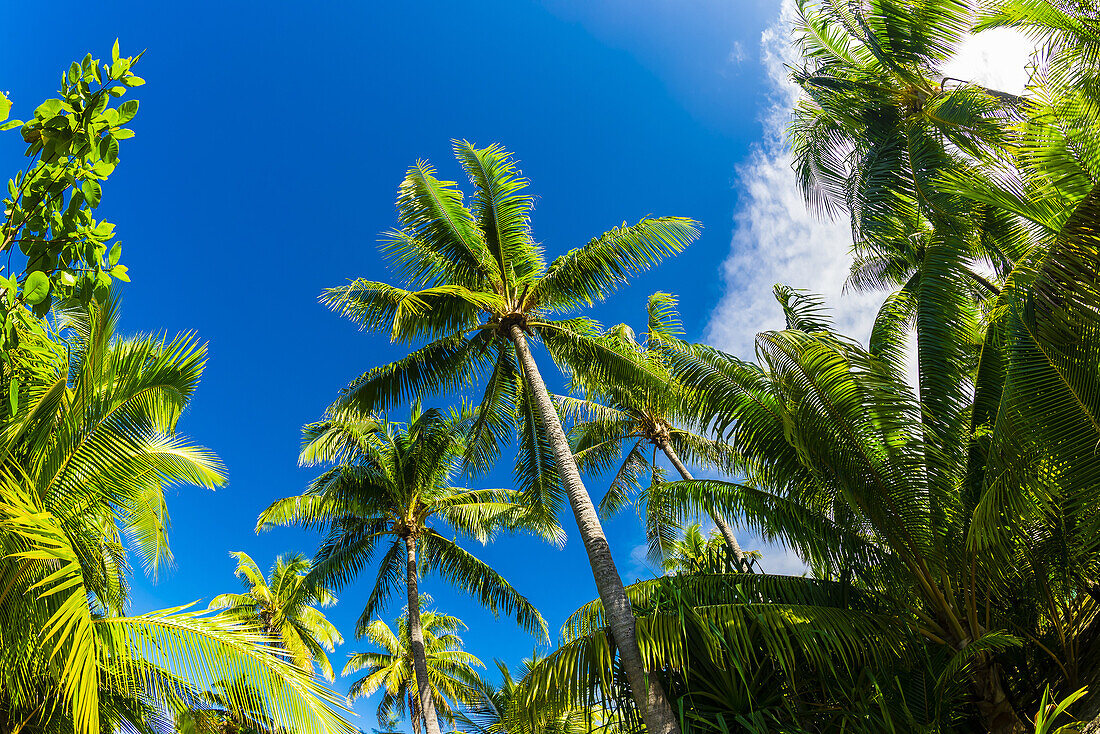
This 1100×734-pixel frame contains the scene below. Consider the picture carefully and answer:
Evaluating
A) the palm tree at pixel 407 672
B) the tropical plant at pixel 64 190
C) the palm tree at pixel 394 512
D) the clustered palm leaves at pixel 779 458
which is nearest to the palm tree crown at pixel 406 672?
the palm tree at pixel 407 672

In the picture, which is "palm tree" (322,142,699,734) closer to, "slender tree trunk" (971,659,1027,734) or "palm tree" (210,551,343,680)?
"slender tree trunk" (971,659,1027,734)

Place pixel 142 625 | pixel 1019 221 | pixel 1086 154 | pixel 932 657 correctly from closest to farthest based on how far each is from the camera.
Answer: pixel 142 625 < pixel 1086 154 < pixel 932 657 < pixel 1019 221

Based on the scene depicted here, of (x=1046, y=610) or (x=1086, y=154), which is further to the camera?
(x=1046, y=610)

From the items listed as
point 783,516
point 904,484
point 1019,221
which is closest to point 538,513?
point 783,516

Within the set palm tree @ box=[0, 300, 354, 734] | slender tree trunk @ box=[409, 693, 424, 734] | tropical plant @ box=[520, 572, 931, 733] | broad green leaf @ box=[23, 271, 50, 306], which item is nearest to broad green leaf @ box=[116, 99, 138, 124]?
broad green leaf @ box=[23, 271, 50, 306]

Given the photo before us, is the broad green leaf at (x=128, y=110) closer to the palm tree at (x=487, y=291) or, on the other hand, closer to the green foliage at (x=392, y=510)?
the palm tree at (x=487, y=291)

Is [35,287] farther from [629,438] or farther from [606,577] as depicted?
[629,438]

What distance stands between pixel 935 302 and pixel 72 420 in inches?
365

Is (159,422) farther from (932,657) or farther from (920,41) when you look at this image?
(920,41)

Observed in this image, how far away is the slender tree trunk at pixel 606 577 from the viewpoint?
7.06 m

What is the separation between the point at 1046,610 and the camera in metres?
7.05

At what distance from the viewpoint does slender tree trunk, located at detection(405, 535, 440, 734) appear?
14.6 meters

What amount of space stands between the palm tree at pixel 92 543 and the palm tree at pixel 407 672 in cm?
1808

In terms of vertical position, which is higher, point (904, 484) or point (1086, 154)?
point (1086, 154)
